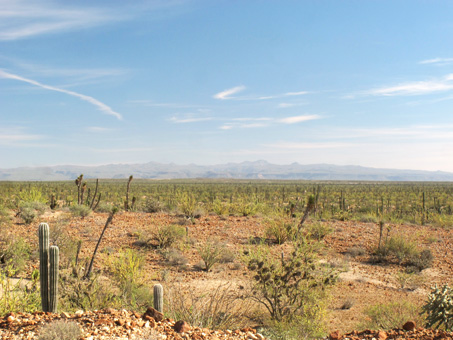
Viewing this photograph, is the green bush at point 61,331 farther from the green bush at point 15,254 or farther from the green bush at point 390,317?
the green bush at point 15,254

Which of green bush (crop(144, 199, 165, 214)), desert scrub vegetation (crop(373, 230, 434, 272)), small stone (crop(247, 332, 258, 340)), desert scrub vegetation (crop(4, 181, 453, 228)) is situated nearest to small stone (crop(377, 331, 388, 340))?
small stone (crop(247, 332, 258, 340))

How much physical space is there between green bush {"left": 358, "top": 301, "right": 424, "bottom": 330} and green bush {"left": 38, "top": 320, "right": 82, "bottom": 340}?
5597mm

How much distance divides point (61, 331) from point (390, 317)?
6243 millimetres

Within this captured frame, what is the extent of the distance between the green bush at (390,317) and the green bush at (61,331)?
560cm

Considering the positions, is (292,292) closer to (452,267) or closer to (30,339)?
(30,339)

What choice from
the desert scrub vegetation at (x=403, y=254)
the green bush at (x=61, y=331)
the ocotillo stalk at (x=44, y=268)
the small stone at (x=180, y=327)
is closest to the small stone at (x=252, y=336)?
the small stone at (x=180, y=327)

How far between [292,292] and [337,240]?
8754 mm

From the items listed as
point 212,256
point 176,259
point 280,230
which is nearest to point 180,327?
point 212,256

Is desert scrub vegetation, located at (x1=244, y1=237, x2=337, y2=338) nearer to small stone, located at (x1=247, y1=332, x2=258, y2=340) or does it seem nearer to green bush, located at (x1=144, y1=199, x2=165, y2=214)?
small stone, located at (x1=247, y1=332, x2=258, y2=340)

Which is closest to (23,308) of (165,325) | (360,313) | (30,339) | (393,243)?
(30,339)

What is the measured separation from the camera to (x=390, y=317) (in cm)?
746

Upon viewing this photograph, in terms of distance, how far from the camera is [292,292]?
25.6 feet

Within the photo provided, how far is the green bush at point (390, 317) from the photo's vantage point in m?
7.29

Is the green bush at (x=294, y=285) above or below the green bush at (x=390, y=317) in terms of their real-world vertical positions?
above
